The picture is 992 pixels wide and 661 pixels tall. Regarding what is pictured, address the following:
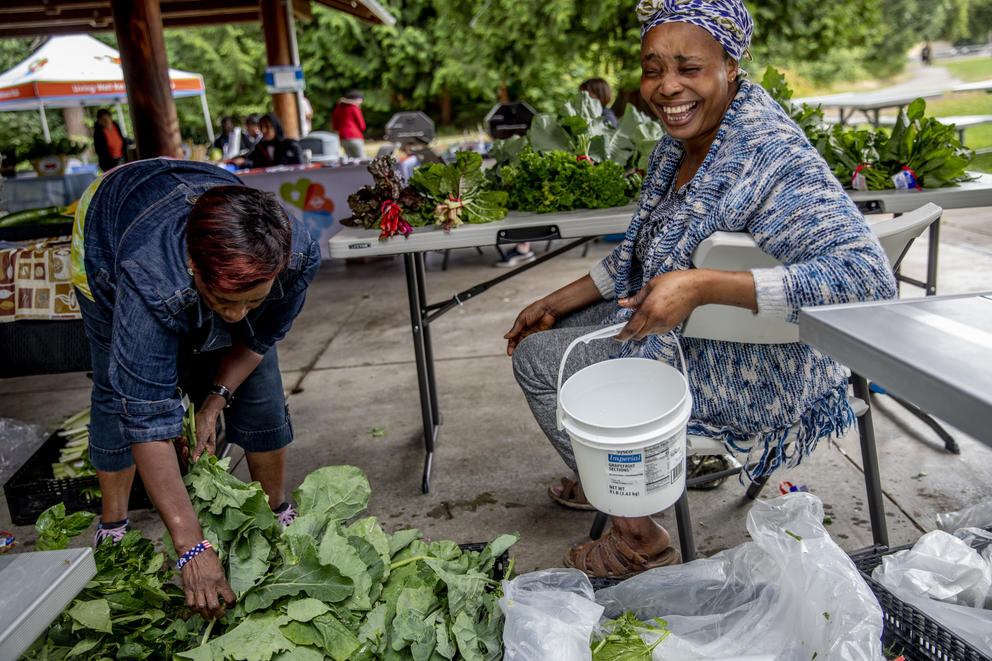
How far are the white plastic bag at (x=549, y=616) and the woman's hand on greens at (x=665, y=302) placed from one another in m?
0.58

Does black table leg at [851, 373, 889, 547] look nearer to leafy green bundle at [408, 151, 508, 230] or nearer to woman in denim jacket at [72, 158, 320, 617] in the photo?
leafy green bundle at [408, 151, 508, 230]

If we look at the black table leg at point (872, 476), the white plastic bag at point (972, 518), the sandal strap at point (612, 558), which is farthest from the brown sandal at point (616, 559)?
the white plastic bag at point (972, 518)

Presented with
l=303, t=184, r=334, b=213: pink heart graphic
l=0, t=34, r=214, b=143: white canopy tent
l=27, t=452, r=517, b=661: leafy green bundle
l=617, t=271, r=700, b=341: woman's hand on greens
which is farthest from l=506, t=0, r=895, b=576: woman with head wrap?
l=0, t=34, r=214, b=143: white canopy tent

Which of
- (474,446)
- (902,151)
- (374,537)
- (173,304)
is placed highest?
(902,151)

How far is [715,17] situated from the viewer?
1.81 metres

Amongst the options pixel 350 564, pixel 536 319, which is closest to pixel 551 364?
pixel 536 319

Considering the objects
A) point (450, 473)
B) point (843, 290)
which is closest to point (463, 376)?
point (450, 473)

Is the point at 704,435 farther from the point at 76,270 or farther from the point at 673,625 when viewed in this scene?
the point at 76,270

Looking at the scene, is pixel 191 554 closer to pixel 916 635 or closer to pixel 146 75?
pixel 916 635

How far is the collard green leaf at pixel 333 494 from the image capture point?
6.46 feet

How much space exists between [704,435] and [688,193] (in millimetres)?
616

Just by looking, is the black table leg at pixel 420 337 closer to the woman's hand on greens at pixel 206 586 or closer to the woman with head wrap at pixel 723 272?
the woman with head wrap at pixel 723 272

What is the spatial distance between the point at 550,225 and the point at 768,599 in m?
1.58

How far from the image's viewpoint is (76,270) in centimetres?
220
